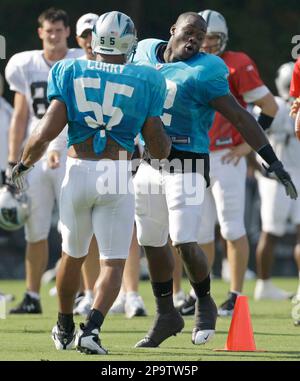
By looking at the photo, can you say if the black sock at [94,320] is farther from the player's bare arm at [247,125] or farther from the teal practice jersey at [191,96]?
the player's bare arm at [247,125]

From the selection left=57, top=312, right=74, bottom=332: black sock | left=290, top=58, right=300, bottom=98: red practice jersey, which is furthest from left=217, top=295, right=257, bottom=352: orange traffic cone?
left=290, top=58, right=300, bottom=98: red practice jersey

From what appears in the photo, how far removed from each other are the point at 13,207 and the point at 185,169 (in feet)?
8.49

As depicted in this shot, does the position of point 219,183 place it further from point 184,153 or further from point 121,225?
point 121,225

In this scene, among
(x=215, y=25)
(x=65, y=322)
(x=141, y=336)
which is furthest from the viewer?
(x=215, y=25)

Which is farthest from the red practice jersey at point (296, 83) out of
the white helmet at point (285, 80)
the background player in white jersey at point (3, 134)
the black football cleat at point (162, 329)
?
the background player in white jersey at point (3, 134)

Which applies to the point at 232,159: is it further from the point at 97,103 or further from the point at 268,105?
the point at 97,103

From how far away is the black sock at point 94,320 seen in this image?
→ 7.33 metres

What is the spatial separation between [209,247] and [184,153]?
8.15 ft

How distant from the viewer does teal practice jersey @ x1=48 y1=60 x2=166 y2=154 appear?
737cm

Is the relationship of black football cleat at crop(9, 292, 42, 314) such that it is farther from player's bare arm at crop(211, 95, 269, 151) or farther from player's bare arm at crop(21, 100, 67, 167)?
player's bare arm at crop(21, 100, 67, 167)

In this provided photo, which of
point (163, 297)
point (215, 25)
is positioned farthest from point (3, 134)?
point (163, 297)

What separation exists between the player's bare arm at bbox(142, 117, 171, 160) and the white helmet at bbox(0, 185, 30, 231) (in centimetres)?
301

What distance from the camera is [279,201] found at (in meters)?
12.8

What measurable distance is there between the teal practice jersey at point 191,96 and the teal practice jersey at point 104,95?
0.68 m
